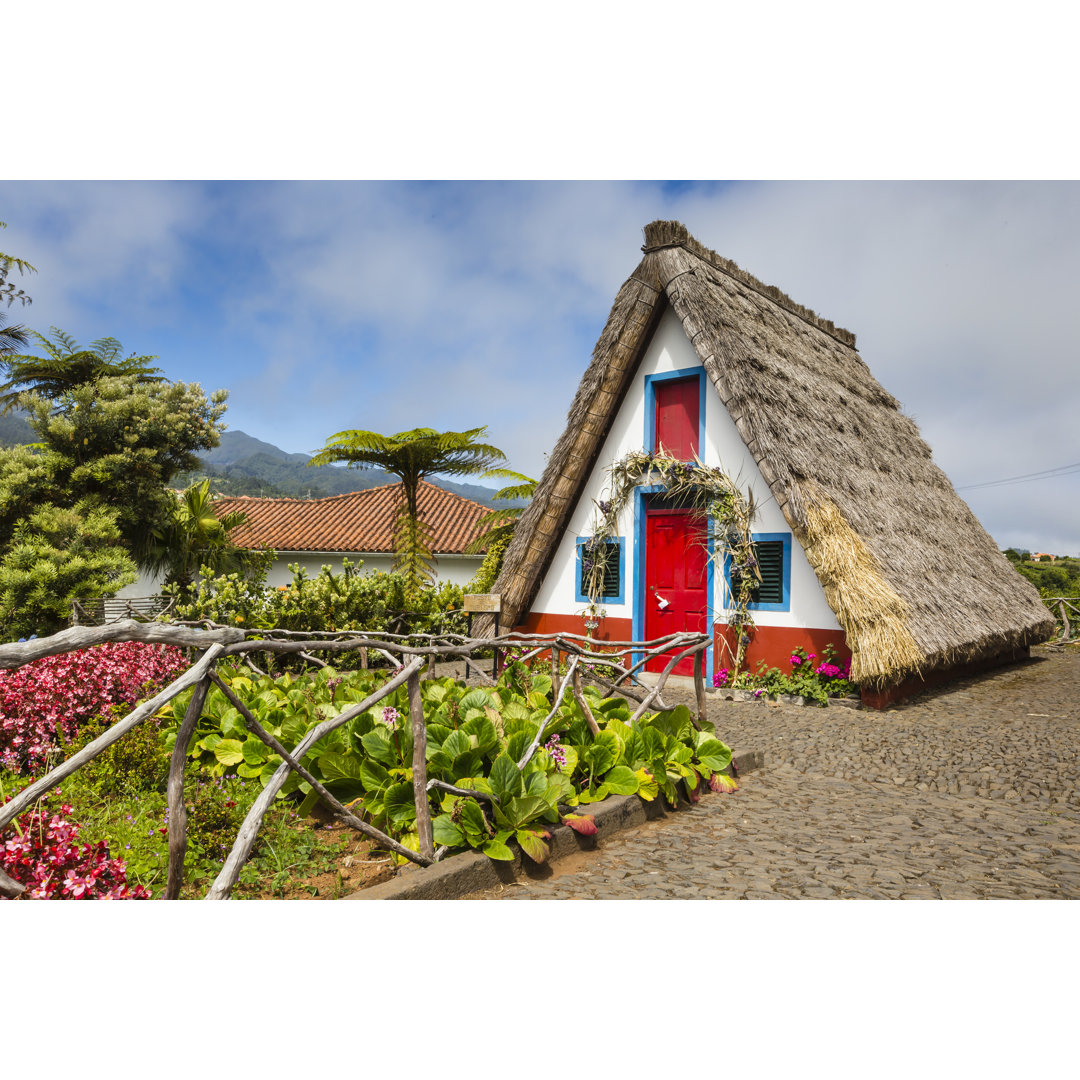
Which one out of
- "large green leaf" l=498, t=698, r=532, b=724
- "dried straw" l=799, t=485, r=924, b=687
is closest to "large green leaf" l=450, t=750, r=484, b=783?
"large green leaf" l=498, t=698, r=532, b=724

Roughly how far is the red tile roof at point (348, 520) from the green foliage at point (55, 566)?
1088 centimetres

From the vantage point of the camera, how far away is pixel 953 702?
7727 millimetres

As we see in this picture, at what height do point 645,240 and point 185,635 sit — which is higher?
point 645,240

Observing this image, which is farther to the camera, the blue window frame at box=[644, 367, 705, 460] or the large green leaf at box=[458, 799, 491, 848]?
the blue window frame at box=[644, 367, 705, 460]

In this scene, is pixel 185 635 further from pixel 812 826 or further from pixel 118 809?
pixel 812 826

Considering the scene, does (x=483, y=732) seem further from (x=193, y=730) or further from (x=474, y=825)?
(x=193, y=730)

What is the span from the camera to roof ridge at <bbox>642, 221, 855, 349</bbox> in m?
9.10

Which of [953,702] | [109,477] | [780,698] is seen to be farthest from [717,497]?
[109,477]

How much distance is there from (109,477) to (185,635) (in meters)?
14.5

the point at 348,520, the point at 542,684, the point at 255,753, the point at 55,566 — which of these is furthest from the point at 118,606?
the point at 348,520

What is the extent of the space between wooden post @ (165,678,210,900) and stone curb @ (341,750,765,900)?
67 centimetres

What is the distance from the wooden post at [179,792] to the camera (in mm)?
2219

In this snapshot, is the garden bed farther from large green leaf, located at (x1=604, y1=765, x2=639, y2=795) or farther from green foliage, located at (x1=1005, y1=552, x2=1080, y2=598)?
green foliage, located at (x1=1005, y1=552, x2=1080, y2=598)

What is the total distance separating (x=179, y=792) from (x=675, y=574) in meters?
7.21
